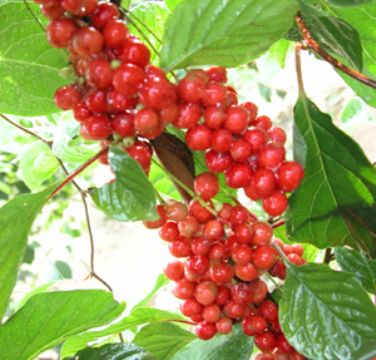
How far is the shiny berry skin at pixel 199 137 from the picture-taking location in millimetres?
492

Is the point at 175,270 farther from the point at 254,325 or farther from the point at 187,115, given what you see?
the point at 187,115

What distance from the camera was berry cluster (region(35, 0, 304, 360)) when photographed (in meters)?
0.46

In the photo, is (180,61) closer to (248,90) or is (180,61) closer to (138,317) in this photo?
(138,317)

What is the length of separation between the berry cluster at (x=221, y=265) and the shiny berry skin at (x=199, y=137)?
0.05 metres

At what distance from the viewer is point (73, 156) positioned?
0.84 m

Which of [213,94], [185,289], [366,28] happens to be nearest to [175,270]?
[185,289]

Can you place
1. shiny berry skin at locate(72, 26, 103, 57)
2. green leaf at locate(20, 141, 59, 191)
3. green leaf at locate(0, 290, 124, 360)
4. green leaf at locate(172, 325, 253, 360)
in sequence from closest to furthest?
shiny berry skin at locate(72, 26, 103, 57)
green leaf at locate(0, 290, 124, 360)
green leaf at locate(172, 325, 253, 360)
green leaf at locate(20, 141, 59, 191)

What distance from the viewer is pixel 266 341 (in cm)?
63

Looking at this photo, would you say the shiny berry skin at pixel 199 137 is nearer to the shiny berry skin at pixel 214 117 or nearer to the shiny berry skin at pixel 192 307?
the shiny berry skin at pixel 214 117

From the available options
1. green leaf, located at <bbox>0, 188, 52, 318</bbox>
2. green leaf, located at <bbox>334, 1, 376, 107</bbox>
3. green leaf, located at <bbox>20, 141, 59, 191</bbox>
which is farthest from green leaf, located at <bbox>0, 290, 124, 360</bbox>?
green leaf, located at <bbox>20, 141, 59, 191</bbox>

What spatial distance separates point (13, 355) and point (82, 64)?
0.94ft

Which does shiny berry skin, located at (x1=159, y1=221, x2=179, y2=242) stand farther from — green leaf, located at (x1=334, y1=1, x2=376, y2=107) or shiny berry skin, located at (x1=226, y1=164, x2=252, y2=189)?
green leaf, located at (x1=334, y1=1, x2=376, y2=107)

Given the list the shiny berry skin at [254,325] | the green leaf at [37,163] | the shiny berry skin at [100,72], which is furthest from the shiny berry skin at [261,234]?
the green leaf at [37,163]

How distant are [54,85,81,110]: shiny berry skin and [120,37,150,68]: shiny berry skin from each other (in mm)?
55
